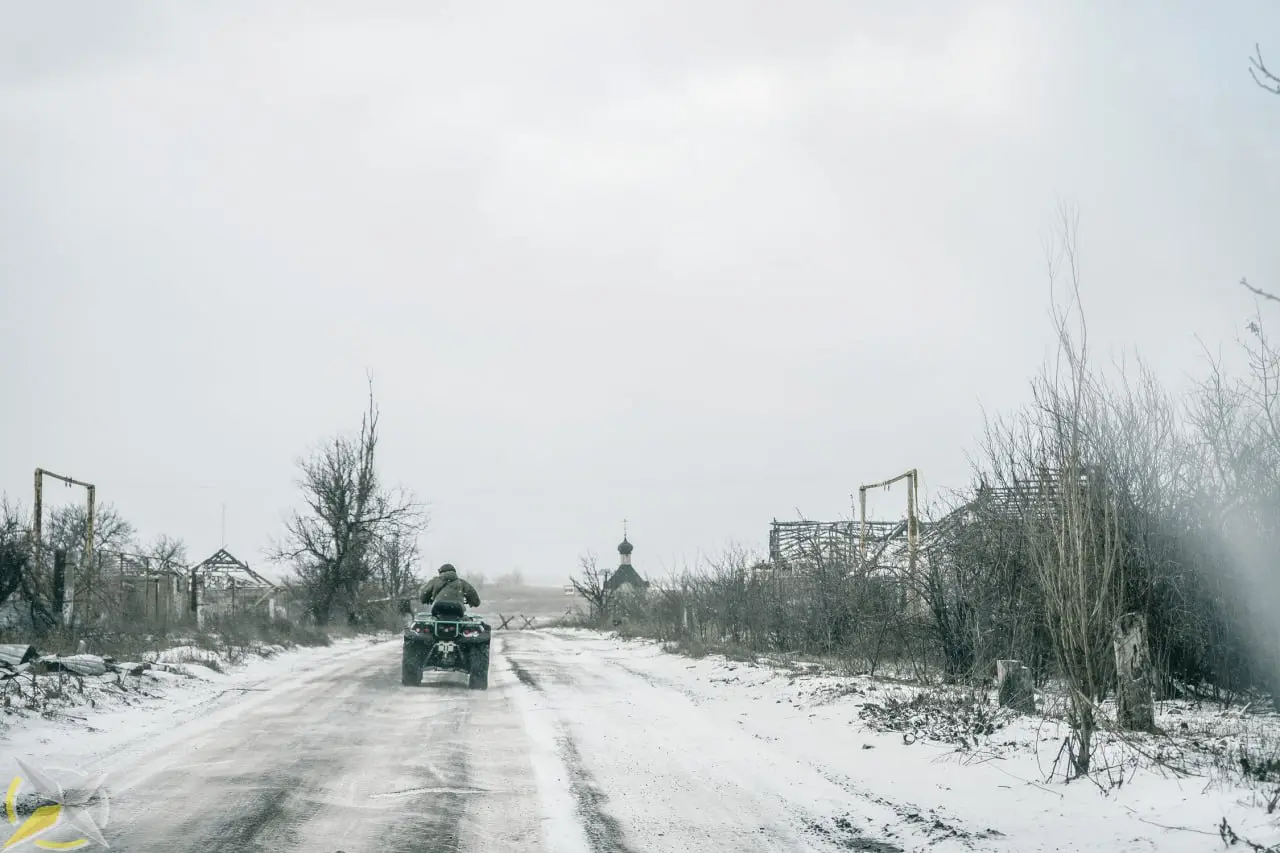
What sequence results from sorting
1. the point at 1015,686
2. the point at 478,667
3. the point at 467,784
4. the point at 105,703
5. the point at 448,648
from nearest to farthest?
1. the point at 467,784
2. the point at 1015,686
3. the point at 105,703
4. the point at 478,667
5. the point at 448,648

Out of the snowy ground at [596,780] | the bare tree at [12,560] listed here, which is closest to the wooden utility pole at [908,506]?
the snowy ground at [596,780]

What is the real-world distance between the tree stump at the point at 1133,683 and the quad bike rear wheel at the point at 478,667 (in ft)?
33.8

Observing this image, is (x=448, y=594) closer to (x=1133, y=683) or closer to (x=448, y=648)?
(x=448, y=648)

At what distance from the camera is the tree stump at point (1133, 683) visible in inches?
379

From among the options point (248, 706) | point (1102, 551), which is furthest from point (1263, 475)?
point (248, 706)

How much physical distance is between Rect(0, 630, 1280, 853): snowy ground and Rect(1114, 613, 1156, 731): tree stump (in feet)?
2.19

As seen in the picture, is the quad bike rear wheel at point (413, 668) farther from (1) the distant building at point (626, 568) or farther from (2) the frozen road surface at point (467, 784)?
(1) the distant building at point (626, 568)

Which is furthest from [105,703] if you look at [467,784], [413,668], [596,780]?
[596,780]

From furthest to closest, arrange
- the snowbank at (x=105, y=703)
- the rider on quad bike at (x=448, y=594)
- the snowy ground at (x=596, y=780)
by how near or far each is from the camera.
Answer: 1. the rider on quad bike at (x=448, y=594)
2. the snowbank at (x=105, y=703)
3. the snowy ground at (x=596, y=780)

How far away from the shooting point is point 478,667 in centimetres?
1764

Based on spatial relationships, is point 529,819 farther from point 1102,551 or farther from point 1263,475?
point 1263,475

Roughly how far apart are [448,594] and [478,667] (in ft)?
5.43

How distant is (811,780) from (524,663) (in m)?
16.5

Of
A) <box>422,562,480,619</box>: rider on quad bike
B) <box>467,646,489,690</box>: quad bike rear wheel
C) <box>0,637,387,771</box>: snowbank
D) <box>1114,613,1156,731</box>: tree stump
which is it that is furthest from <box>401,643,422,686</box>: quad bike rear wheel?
<box>1114,613,1156,731</box>: tree stump
